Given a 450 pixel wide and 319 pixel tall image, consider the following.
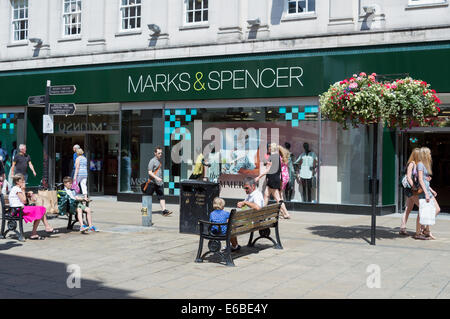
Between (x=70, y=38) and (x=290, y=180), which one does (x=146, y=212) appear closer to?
(x=290, y=180)

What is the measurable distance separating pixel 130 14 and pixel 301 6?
614 cm

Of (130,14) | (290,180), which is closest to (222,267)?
(290,180)

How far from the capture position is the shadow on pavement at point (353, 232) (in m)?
11.0

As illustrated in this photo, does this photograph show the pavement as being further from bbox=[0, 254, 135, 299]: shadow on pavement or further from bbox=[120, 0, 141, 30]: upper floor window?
bbox=[120, 0, 141, 30]: upper floor window

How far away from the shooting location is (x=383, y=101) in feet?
31.3

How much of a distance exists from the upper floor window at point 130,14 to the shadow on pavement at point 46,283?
12.1 meters

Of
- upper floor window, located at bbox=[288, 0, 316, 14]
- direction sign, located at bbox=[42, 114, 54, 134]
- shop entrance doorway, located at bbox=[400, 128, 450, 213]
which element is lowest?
shop entrance doorway, located at bbox=[400, 128, 450, 213]

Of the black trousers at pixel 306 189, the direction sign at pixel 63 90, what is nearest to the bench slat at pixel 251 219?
the direction sign at pixel 63 90

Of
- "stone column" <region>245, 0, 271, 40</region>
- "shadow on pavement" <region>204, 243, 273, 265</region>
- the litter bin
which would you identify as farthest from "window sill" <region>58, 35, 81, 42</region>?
"shadow on pavement" <region>204, 243, 273, 265</region>

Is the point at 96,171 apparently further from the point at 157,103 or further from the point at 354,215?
the point at 354,215

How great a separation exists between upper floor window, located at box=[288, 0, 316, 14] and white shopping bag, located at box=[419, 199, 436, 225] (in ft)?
24.9

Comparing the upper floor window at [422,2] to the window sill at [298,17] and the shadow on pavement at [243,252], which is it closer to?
the window sill at [298,17]

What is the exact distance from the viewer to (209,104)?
17219 mm

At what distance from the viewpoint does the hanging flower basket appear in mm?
9484
